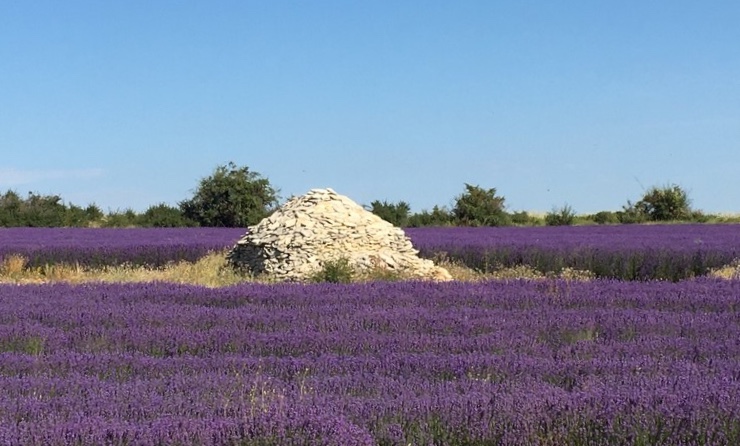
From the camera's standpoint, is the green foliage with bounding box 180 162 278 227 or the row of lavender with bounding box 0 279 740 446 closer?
the row of lavender with bounding box 0 279 740 446

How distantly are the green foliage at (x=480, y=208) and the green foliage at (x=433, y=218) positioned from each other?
0.32m

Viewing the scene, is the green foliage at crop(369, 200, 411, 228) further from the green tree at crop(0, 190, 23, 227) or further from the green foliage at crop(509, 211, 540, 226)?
the green tree at crop(0, 190, 23, 227)

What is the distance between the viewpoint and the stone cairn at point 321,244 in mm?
12891

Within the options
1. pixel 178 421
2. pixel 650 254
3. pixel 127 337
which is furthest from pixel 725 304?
pixel 650 254

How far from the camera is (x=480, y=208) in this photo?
3412 centimetres

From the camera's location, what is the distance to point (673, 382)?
13.8 feet

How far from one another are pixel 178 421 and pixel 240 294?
15.4 feet

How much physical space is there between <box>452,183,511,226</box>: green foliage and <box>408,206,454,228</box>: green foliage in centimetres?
32

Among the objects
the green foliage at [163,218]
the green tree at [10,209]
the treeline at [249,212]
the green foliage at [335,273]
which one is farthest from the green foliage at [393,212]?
the green foliage at [335,273]

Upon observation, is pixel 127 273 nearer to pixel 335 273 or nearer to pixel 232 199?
pixel 335 273

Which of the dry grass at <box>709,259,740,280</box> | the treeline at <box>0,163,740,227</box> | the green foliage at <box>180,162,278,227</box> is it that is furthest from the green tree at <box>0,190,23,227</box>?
the dry grass at <box>709,259,740,280</box>

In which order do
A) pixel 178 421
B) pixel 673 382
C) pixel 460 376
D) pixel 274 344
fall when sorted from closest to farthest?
pixel 178 421
pixel 673 382
pixel 460 376
pixel 274 344

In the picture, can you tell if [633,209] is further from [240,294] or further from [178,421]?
[178,421]

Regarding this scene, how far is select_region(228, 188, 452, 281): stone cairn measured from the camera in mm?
12891
